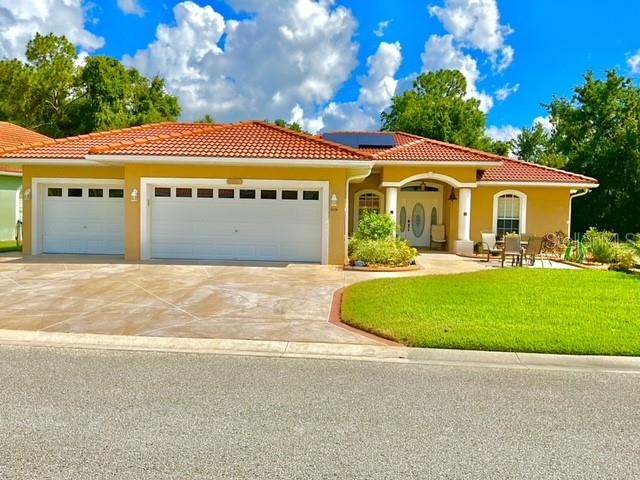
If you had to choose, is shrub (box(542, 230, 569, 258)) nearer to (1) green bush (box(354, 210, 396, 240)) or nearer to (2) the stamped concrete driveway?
(2) the stamped concrete driveway

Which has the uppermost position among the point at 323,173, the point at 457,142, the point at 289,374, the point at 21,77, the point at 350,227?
the point at 21,77

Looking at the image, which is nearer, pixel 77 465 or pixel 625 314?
pixel 77 465

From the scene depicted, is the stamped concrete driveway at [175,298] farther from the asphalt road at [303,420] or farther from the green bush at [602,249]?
the green bush at [602,249]

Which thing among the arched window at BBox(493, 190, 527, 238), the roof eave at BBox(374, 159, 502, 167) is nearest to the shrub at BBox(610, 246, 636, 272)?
the arched window at BBox(493, 190, 527, 238)

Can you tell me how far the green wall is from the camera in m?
22.3

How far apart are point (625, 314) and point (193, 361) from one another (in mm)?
7467

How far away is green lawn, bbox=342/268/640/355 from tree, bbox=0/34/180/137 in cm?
3131

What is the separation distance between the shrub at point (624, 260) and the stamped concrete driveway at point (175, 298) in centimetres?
482

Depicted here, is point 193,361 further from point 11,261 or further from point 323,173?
point 11,261

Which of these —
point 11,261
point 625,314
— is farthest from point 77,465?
point 11,261

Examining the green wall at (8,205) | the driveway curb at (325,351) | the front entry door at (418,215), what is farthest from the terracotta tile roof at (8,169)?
the driveway curb at (325,351)

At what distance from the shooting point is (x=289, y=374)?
579 cm

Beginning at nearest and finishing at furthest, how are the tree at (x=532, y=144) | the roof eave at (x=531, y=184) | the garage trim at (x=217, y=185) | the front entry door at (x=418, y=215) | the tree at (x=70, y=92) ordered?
the garage trim at (x=217, y=185), the roof eave at (x=531, y=184), the front entry door at (x=418, y=215), the tree at (x=70, y=92), the tree at (x=532, y=144)

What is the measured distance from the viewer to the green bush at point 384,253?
48.9 ft
